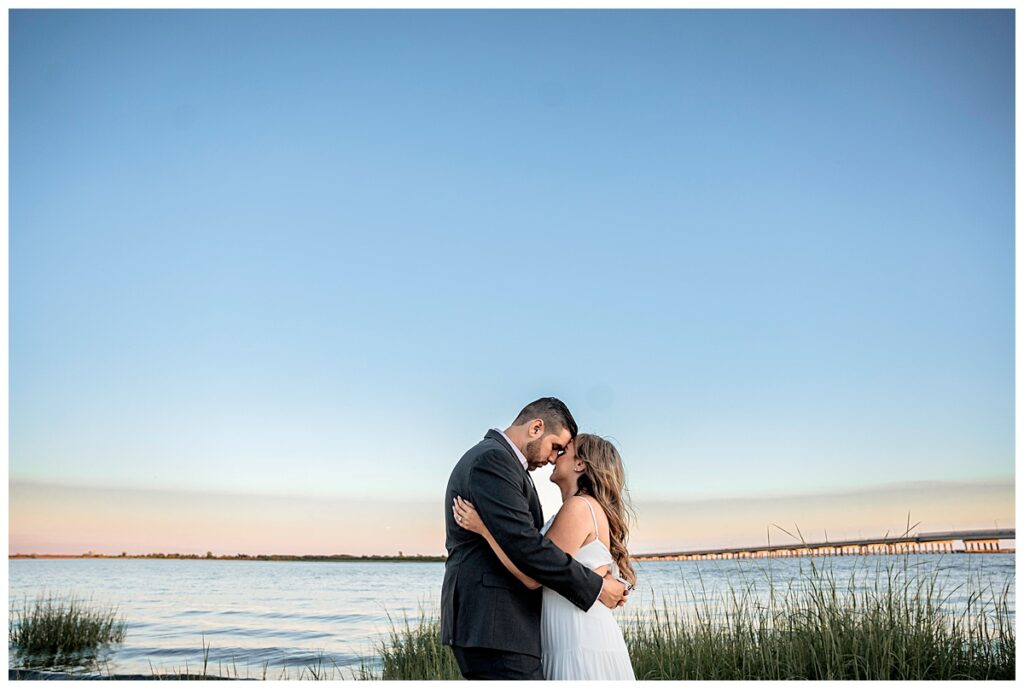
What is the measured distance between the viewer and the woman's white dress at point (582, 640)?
140 inches

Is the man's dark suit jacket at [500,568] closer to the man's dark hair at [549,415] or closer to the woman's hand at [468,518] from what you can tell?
the woman's hand at [468,518]

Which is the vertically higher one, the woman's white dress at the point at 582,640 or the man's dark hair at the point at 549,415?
the man's dark hair at the point at 549,415

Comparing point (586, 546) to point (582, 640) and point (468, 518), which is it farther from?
point (468, 518)

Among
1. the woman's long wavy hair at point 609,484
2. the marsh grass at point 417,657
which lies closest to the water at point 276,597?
the marsh grass at point 417,657

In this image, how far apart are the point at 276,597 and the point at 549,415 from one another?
19186mm

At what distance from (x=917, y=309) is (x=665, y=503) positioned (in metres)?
8.39

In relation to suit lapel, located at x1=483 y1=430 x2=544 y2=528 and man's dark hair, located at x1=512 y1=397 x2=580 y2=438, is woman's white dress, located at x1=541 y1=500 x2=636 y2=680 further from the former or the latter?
man's dark hair, located at x1=512 y1=397 x2=580 y2=438

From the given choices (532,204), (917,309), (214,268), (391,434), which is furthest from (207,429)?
(917,309)

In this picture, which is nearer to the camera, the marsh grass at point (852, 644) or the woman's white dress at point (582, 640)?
the woman's white dress at point (582, 640)

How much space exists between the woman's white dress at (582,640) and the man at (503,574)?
0.07 metres

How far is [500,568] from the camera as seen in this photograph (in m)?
3.43

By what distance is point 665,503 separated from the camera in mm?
21703

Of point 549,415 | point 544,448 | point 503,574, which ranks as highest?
point 549,415

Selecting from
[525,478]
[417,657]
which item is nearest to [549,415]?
[525,478]
